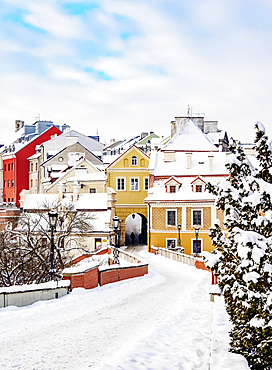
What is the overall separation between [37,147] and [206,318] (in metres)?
56.6

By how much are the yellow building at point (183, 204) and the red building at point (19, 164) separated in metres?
28.9

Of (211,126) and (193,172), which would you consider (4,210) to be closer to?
(193,172)

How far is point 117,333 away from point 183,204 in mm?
32395

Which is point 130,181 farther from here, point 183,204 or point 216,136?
point 216,136

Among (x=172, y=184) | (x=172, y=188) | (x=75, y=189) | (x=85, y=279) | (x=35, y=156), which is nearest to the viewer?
(x=85, y=279)

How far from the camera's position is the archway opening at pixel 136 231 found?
1966 inches

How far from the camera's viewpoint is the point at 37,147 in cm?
6619

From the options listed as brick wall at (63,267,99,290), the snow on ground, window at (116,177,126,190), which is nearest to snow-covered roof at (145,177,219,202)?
window at (116,177,126,190)

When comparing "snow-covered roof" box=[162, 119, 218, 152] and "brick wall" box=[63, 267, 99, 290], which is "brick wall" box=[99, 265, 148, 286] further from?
"snow-covered roof" box=[162, 119, 218, 152]

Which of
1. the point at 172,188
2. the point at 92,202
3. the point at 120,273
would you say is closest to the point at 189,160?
the point at 172,188

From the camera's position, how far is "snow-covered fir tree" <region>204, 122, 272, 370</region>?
665 cm

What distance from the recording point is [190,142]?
52.3 metres

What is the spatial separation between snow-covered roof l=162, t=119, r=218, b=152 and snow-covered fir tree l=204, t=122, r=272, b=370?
142ft

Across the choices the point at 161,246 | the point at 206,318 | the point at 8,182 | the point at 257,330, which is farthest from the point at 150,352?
the point at 8,182
